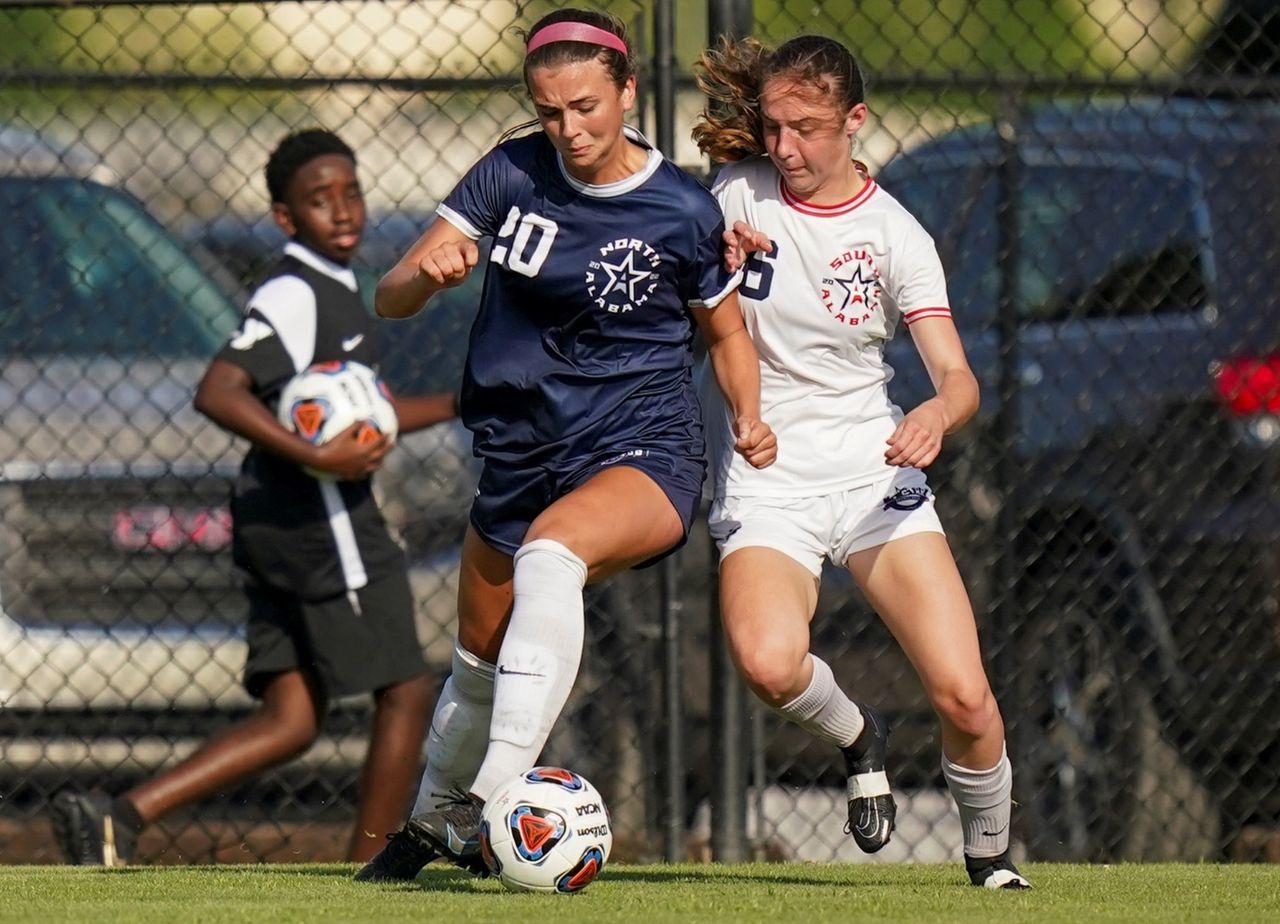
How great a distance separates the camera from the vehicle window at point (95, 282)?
19.6 ft

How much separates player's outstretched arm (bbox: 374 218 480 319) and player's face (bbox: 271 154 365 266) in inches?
63.3

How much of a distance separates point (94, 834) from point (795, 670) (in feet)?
7.53

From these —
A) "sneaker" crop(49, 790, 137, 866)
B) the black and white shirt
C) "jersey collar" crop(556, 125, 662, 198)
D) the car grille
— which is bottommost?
"sneaker" crop(49, 790, 137, 866)

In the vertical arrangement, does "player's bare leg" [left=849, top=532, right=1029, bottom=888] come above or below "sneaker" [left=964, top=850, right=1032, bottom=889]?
above

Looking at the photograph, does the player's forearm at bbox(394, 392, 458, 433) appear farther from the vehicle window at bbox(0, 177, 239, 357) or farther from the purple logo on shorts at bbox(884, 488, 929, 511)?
the purple logo on shorts at bbox(884, 488, 929, 511)

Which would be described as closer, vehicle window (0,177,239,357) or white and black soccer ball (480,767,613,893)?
white and black soccer ball (480,767,613,893)

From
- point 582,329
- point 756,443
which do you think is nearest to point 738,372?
point 756,443

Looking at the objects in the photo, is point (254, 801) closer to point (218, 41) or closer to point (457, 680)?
point (457, 680)

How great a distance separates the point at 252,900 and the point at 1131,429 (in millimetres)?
3110

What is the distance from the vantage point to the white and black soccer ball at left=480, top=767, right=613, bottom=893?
3553 mm

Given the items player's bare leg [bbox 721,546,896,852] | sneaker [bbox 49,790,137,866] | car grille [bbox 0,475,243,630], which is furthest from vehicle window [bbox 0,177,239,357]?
player's bare leg [bbox 721,546,896,852]

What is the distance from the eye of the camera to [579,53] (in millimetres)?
3826

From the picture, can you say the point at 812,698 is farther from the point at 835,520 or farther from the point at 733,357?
the point at 733,357

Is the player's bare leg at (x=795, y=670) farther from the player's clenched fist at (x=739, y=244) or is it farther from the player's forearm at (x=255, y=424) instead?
the player's forearm at (x=255, y=424)
